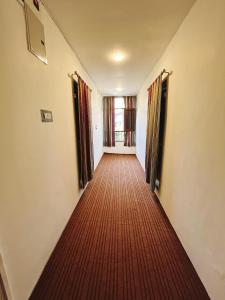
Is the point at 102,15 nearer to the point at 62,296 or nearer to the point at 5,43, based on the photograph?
the point at 5,43

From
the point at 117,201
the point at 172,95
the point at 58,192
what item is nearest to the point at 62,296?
the point at 58,192

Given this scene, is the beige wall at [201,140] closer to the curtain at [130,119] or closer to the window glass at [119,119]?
the curtain at [130,119]

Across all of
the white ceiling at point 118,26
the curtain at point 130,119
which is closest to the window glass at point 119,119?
the curtain at point 130,119

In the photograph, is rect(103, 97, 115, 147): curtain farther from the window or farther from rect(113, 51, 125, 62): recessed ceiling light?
rect(113, 51, 125, 62): recessed ceiling light

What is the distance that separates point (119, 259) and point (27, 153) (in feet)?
4.21

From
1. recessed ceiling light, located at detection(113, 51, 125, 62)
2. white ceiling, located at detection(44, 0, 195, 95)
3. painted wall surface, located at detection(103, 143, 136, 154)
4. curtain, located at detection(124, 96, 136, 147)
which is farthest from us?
painted wall surface, located at detection(103, 143, 136, 154)

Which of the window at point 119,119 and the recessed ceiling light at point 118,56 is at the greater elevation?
the recessed ceiling light at point 118,56

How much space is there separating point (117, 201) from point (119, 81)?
2.95 metres

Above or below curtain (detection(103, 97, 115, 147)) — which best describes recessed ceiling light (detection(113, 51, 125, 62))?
above

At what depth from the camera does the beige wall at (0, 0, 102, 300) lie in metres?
0.87

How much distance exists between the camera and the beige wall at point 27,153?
87 cm

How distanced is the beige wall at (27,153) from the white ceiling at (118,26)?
9.0 inches

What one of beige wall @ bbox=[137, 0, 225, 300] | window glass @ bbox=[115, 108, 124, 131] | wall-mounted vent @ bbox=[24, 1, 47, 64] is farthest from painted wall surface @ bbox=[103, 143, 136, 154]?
wall-mounted vent @ bbox=[24, 1, 47, 64]

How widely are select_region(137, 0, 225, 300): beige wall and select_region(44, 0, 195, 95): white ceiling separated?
8.2 inches
